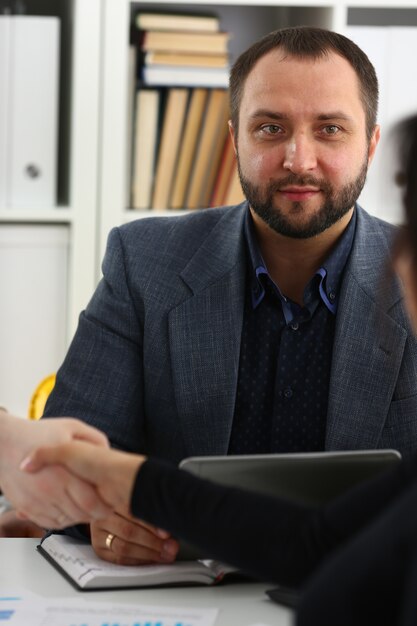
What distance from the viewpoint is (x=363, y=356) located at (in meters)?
1.76

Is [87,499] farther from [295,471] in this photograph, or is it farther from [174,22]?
[174,22]

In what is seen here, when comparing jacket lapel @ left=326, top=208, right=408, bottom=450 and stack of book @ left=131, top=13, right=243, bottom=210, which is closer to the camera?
jacket lapel @ left=326, top=208, right=408, bottom=450

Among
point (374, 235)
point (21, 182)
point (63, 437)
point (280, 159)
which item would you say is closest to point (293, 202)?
point (280, 159)

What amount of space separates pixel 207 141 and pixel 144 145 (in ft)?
0.49

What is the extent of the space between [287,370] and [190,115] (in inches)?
35.5

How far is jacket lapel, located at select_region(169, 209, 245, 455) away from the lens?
176 centimetres

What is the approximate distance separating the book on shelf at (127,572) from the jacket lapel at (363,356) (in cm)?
43

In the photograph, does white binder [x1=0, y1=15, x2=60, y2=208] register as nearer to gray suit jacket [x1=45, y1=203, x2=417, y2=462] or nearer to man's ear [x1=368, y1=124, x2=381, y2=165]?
gray suit jacket [x1=45, y1=203, x2=417, y2=462]

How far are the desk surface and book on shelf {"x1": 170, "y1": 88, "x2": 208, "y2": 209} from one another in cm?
129

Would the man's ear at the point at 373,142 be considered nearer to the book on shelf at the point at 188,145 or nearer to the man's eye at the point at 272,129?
the man's eye at the point at 272,129

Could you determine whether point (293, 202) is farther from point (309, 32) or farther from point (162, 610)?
point (162, 610)

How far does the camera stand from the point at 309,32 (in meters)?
1.87

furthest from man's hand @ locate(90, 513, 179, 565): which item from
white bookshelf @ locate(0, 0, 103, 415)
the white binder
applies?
the white binder

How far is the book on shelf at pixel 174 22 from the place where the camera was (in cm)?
240
